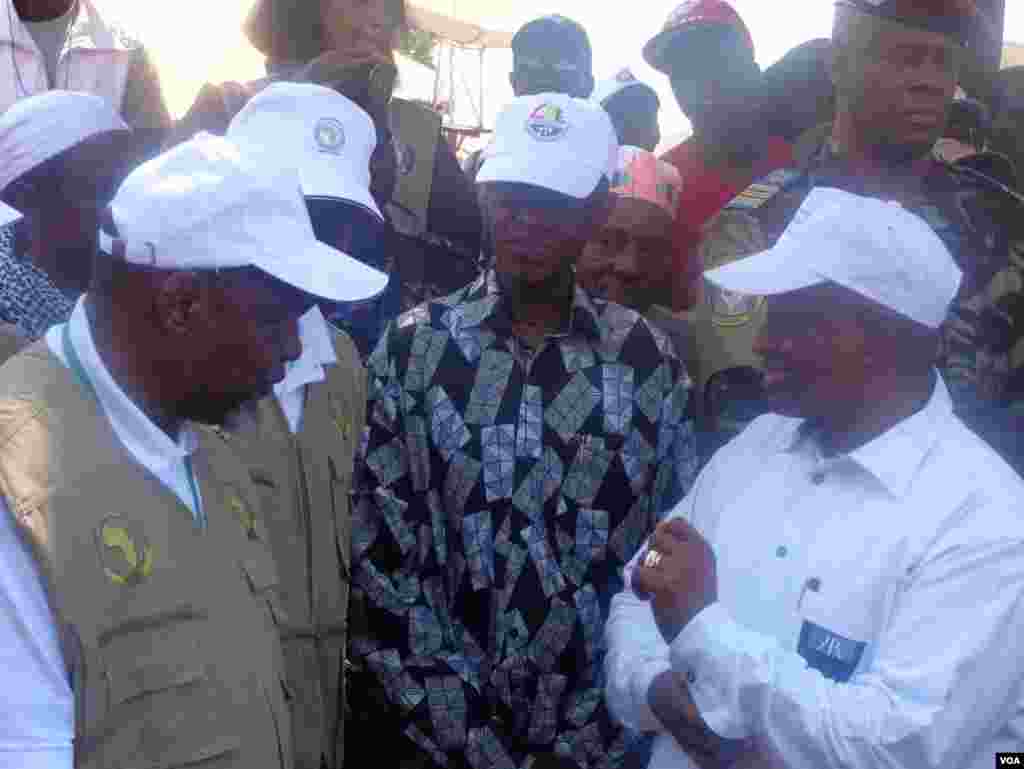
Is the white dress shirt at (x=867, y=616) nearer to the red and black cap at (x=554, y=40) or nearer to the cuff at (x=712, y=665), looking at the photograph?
the cuff at (x=712, y=665)

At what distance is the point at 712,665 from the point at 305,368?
118 cm

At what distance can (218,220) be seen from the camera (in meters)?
1.97

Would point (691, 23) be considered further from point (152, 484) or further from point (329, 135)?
point (152, 484)

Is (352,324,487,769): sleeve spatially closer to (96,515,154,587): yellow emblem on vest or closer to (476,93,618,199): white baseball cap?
(476,93,618,199): white baseball cap

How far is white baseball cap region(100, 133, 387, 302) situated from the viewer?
1954 mm

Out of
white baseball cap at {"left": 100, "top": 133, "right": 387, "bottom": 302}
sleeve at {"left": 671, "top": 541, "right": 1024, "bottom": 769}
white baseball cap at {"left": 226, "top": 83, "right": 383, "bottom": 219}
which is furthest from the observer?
white baseball cap at {"left": 226, "top": 83, "right": 383, "bottom": 219}

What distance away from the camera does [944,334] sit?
3.20 metres

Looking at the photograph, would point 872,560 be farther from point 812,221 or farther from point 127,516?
point 127,516

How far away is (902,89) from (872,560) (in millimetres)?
1469

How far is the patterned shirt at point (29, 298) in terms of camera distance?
3.11 metres

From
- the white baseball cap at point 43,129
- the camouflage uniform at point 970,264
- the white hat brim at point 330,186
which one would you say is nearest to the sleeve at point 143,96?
the white baseball cap at point 43,129

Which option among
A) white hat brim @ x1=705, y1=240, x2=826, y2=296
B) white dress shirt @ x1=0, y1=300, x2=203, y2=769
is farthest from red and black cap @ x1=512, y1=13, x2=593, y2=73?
white dress shirt @ x1=0, y1=300, x2=203, y2=769

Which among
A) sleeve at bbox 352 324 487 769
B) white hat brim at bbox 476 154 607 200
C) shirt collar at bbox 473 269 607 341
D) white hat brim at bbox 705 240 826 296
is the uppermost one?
white hat brim at bbox 705 240 826 296

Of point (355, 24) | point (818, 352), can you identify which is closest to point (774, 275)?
point (818, 352)
